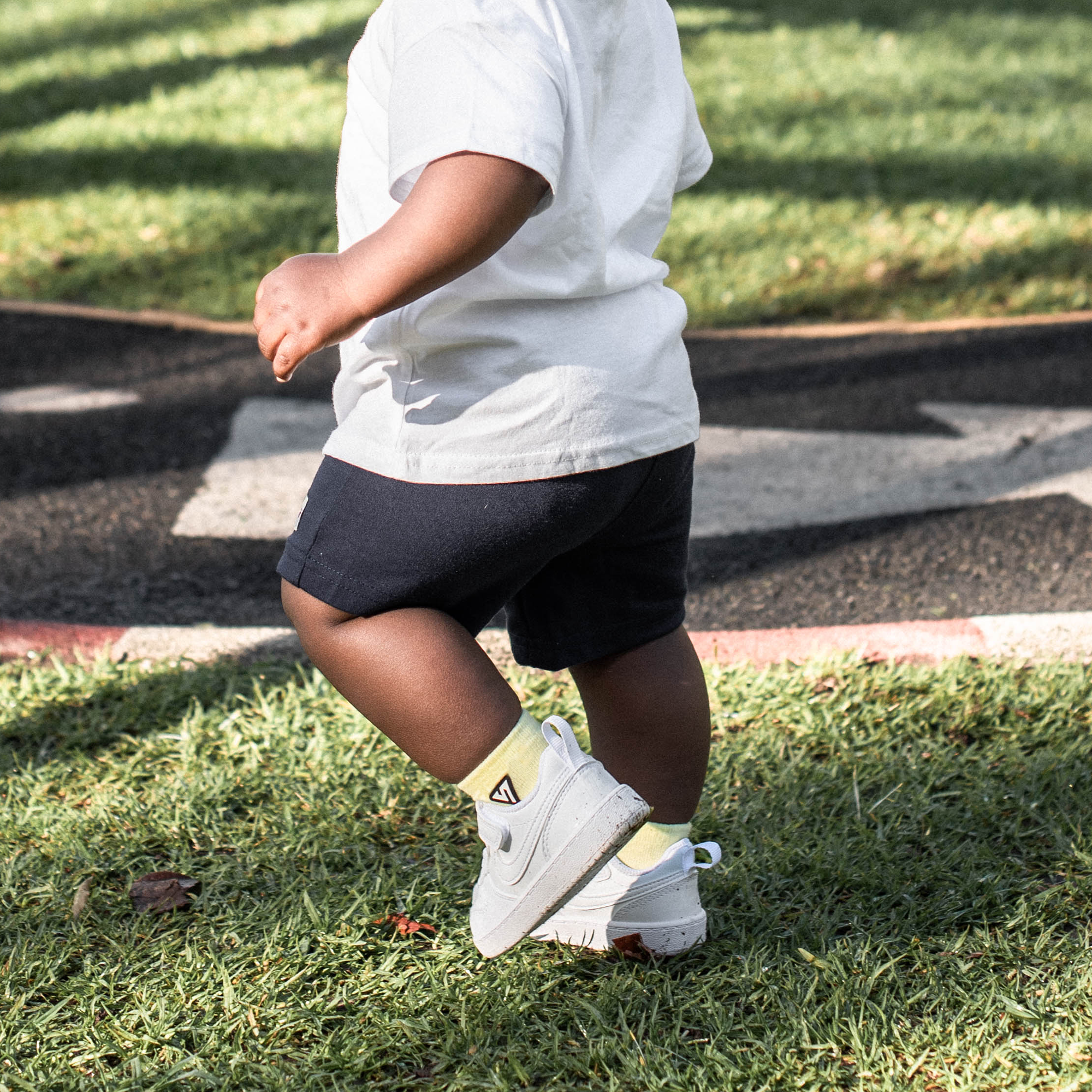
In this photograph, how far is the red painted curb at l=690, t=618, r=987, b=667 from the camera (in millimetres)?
2637

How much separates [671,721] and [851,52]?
911 centimetres

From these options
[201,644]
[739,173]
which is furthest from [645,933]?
[739,173]

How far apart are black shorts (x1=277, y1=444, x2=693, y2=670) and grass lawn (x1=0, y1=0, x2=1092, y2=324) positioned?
3794 millimetres

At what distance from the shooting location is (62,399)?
4.48 metres

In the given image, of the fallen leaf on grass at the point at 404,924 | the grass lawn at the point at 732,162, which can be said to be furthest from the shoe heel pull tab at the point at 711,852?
the grass lawn at the point at 732,162

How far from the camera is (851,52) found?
32.2 feet

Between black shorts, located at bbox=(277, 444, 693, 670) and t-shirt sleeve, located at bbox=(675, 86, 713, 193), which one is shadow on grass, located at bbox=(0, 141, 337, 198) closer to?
t-shirt sleeve, located at bbox=(675, 86, 713, 193)

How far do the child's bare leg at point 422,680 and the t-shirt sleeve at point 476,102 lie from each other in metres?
0.52

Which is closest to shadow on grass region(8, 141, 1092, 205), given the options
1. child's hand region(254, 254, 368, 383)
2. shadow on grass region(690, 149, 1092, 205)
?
shadow on grass region(690, 149, 1092, 205)

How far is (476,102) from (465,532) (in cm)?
48

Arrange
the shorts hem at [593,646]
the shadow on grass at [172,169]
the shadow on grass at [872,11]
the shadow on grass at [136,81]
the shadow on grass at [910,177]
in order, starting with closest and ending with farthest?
the shorts hem at [593,646] → the shadow on grass at [910,177] → the shadow on grass at [172,169] → the shadow on grass at [136,81] → the shadow on grass at [872,11]

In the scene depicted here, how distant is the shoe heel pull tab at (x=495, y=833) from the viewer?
63.1 inches

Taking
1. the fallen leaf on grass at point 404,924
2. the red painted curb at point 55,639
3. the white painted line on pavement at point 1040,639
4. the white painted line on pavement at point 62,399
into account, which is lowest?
the white painted line on pavement at point 1040,639

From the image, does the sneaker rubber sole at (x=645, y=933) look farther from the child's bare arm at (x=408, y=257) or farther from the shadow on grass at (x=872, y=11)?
the shadow on grass at (x=872, y=11)
